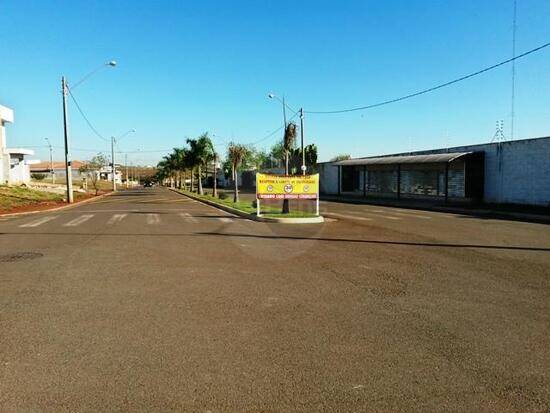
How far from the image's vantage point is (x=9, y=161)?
5297cm

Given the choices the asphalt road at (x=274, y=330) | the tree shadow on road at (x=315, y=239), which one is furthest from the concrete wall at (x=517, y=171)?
the asphalt road at (x=274, y=330)

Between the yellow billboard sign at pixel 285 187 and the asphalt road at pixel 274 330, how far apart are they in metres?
10.7

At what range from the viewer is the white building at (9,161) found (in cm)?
5053

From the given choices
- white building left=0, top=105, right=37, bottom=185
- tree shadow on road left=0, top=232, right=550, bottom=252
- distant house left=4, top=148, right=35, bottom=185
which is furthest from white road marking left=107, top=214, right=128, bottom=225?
distant house left=4, top=148, right=35, bottom=185

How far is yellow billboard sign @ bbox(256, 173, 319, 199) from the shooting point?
21.8m

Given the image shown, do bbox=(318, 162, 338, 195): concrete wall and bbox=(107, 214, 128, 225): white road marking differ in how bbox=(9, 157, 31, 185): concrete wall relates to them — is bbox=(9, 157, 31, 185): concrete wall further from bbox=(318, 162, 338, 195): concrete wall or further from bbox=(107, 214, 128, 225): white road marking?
bbox=(107, 214, 128, 225): white road marking

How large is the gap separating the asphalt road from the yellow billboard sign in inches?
419

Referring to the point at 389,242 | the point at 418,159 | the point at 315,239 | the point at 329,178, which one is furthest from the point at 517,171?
the point at 329,178

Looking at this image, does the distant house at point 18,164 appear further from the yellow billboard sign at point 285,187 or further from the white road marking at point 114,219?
the yellow billboard sign at point 285,187

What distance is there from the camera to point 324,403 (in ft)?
12.2

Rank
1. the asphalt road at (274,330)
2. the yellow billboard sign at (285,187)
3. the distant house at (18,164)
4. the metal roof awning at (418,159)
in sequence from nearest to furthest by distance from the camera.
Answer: the asphalt road at (274,330) < the yellow billboard sign at (285,187) < the metal roof awning at (418,159) < the distant house at (18,164)

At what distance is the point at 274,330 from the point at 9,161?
55702 millimetres

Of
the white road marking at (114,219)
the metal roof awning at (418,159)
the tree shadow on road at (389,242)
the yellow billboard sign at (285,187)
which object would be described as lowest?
the tree shadow on road at (389,242)

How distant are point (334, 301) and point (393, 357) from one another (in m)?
2.14
